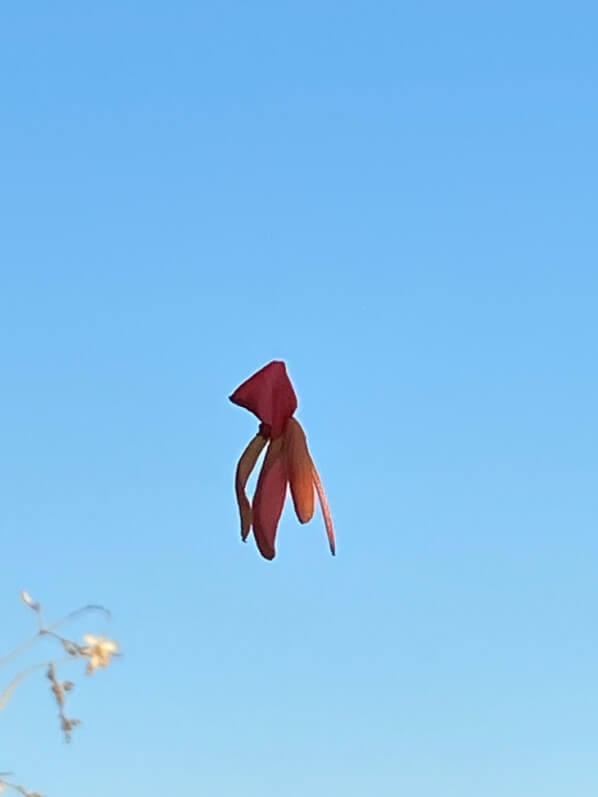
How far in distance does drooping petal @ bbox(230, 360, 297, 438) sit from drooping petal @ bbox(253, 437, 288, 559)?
0.04 meters

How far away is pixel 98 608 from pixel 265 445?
2.01 ft

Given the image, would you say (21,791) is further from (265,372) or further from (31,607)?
(265,372)

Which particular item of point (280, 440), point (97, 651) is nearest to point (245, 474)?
point (280, 440)

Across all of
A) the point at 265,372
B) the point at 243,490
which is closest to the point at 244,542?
the point at 243,490

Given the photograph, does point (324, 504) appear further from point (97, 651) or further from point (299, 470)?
point (97, 651)

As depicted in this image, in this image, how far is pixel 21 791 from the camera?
92cm

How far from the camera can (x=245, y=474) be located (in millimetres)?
1693

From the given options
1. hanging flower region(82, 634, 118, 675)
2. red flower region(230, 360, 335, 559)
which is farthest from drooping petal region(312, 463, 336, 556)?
hanging flower region(82, 634, 118, 675)

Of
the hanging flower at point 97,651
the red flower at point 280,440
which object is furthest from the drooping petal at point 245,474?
the hanging flower at point 97,651

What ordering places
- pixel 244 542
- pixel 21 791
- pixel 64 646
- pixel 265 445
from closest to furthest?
pixel 21 791
pixel 64 646
pixel 244 542
pixel 265 445

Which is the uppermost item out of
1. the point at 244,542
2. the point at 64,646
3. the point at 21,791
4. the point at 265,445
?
the point at 265,445

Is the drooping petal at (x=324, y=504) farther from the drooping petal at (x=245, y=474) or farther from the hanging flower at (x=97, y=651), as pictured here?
the hanging flower at (x=97, y=651)

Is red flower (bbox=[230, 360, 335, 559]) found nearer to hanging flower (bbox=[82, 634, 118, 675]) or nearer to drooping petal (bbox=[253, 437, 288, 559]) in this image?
drooping petal (bbox=[253, 437, 288, 559])

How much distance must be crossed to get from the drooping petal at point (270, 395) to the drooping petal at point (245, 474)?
0.08m
